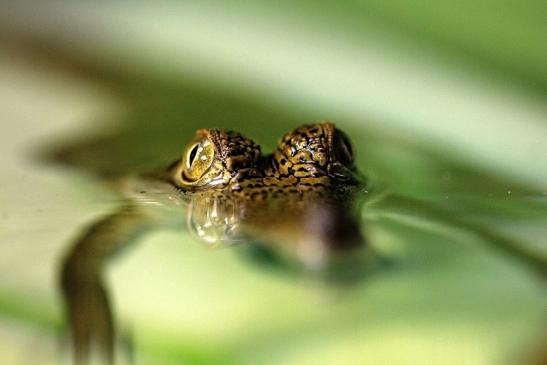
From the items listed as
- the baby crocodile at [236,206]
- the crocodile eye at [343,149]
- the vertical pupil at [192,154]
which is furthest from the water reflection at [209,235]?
the crocodile eye at [343,149]

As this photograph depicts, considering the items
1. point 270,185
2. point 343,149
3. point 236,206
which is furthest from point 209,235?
point 343,149

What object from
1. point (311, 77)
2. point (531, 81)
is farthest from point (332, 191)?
point (311, 77)

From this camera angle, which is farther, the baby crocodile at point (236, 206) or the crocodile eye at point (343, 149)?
the crocodile eye at point (343, 149)

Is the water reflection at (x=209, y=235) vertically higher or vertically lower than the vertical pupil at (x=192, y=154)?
lower

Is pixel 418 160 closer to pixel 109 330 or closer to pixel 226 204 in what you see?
pixel 226 204

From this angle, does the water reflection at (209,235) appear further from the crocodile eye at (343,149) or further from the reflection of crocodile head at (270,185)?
the crocodile eye at (343,149)

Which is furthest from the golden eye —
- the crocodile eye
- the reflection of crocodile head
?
the crocodile eye

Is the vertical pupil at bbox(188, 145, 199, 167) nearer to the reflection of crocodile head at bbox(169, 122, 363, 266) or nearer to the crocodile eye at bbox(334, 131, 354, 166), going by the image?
the reflection of crocodile head at bbox(169, 122, 363, 266)
